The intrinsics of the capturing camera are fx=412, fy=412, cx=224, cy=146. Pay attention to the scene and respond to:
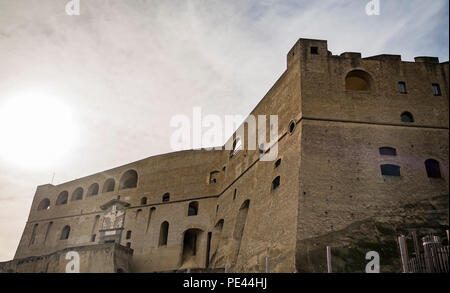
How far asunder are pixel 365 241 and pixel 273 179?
4956mm

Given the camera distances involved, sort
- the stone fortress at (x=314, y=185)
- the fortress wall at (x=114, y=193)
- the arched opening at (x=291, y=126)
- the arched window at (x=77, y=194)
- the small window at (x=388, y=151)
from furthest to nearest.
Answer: the arched window at (x=77, y=194)
the fortress wall at (x=114, y=193)
the arched opening at (x=291, y=126)
the small window at (x=388, y=151)
the stone fortress at (x=314, y=185)

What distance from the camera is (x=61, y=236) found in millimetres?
28641

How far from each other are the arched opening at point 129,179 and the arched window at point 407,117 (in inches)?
713

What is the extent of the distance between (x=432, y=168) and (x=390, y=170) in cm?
168

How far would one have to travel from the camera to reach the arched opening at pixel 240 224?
18.7 m

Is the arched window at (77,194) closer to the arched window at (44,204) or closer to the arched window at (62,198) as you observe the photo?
the arched window at (62,198)

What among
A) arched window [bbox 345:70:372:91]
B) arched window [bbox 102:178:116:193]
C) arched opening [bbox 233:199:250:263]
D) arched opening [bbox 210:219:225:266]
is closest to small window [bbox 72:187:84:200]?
arched window [bbox 102:178:116:193]

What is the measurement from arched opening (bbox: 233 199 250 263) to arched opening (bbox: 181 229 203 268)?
12.2 feet

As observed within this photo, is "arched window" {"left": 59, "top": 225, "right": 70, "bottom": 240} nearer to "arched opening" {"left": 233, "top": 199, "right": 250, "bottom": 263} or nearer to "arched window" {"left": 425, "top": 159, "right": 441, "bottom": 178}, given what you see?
"arched opening" {"left": 233, "top": 199, "right": 250, "bottom": 263}

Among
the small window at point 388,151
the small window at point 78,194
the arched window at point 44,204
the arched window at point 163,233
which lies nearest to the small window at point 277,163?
the small window at point 388,151

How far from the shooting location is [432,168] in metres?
15.1

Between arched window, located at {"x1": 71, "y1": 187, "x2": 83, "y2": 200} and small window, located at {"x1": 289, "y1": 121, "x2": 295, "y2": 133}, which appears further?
arched window, located at {"x1": 71, "y1": 187, "x2": 83, "y2": 200}

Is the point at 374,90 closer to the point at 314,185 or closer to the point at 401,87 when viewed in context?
the point at 401,87

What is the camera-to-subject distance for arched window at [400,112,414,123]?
15945mm
